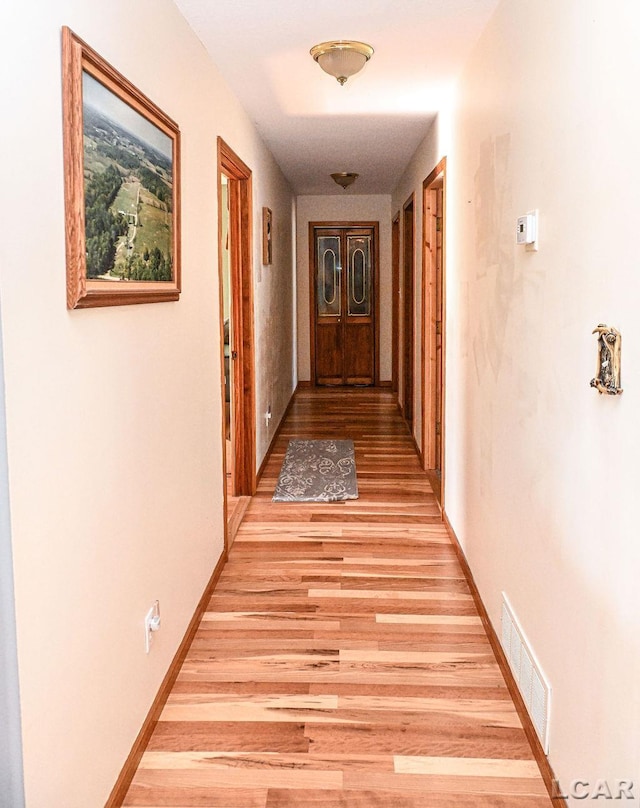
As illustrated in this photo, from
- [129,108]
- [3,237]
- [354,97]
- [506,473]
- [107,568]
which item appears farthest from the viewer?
[354,97]

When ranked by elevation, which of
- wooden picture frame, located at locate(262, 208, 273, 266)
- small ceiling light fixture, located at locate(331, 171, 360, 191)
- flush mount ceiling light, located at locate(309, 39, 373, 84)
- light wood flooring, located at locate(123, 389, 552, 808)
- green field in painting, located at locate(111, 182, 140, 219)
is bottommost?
light wood flooring, located at locate(123, 389, 552, 808)

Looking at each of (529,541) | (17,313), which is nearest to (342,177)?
(529,541)

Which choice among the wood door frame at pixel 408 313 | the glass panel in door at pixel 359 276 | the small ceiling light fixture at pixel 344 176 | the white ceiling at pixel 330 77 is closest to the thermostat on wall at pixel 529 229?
the white ceiling at pixel 330 77

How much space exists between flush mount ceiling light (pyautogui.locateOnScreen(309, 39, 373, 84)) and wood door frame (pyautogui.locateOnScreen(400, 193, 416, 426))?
2928mm

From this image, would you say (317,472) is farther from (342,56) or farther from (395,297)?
(395,297)

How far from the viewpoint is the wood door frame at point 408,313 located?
654cm

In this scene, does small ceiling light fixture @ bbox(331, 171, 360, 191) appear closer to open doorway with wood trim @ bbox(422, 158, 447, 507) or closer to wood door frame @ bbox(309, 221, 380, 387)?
open doorway with wood trim @ bbox(422, 158, 447, 507)

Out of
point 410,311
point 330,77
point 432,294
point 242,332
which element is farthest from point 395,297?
point 330,77

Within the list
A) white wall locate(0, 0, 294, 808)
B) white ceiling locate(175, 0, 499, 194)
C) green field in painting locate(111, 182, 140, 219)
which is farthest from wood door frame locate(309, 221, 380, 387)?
green field in painting locate(111, 182, 140, 219)

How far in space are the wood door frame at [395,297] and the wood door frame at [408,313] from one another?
32.1 inches

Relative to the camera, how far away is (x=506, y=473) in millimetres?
2688

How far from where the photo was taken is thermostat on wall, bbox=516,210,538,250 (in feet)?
7.18

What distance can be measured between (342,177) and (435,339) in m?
2.53

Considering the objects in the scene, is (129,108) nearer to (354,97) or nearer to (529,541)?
(529,541)
